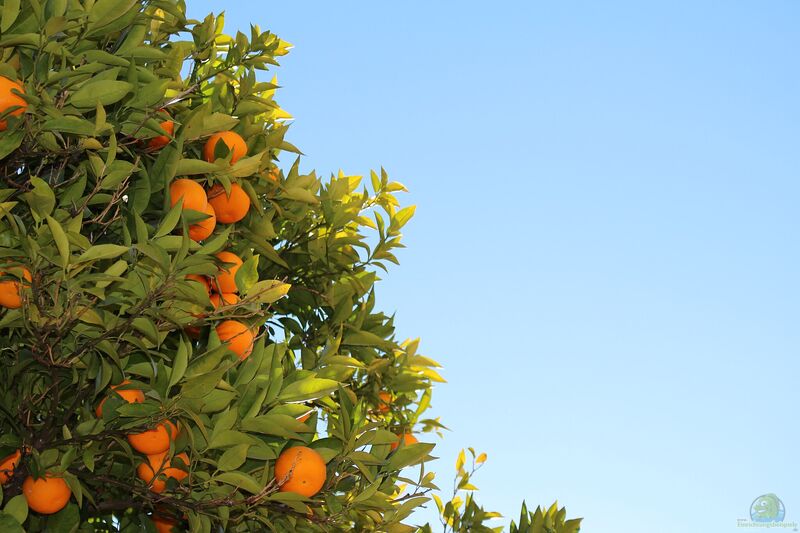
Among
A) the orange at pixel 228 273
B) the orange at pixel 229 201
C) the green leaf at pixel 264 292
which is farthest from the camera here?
the orange at pixel 229 201

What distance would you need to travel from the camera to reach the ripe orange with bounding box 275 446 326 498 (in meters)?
2.95

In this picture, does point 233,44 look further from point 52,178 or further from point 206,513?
point 206,513

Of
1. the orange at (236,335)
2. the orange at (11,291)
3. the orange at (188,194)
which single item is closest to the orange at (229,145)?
the orange at (188,194)

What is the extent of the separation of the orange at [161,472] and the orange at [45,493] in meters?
0.27

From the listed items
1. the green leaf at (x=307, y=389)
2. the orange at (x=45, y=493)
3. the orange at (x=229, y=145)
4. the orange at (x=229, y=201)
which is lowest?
the orange at (x=45, y=493)

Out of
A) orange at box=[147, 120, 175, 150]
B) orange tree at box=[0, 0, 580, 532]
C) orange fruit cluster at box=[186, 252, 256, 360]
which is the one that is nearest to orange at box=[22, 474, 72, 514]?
orange tree at box=[0, 0, 580, 532]

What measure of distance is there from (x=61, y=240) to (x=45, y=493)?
1017 mm

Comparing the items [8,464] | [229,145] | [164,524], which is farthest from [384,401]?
[8,464]

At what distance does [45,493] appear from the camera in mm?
2879

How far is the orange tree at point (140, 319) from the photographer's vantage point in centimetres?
263

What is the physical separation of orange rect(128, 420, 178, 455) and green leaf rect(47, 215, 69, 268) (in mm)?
673

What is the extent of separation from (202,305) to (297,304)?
1565 millimetres

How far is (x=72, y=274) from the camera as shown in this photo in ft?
8.13

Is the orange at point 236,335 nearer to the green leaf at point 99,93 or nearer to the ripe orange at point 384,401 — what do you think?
the green leaf at point 99,93
